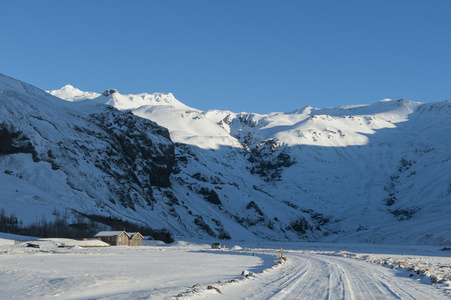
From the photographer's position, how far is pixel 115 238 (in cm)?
9269

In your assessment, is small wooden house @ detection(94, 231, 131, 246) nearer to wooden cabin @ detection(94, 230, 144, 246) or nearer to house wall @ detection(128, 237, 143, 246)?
wooden cabin @ detection(94, 230, 144, 246)

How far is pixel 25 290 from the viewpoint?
67.9 feet

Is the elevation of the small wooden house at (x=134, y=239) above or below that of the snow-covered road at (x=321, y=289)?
below

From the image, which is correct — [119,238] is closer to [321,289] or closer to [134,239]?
[134,239]

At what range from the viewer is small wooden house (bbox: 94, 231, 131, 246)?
9262 cm

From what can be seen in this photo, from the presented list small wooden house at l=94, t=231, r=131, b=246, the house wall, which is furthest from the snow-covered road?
the house wall

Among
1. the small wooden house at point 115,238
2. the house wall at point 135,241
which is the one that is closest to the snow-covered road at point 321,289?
the small wooden house at point 115,238

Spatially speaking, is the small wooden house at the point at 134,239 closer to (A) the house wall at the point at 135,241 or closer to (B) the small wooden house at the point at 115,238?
(A) the house wall at the point at 135,241

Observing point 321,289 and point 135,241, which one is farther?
point 135,241

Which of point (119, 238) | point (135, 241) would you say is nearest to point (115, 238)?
point (119, 238)

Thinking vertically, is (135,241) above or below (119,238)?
below

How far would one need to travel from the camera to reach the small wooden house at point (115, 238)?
92.6 m

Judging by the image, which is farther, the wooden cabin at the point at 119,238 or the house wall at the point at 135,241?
the house wall at the point at 135,241

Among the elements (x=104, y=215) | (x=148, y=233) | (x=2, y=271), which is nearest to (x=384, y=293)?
(x=2, y=271)
